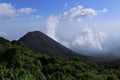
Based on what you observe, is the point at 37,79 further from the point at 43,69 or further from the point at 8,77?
the point at 43,69

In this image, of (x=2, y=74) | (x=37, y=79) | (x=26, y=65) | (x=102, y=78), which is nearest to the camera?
(x=2, y=74)

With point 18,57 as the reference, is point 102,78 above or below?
below

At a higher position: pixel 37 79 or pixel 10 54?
pixel 10 54

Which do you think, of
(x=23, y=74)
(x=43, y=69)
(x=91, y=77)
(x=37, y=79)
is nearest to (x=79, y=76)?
(x=91, y=77)

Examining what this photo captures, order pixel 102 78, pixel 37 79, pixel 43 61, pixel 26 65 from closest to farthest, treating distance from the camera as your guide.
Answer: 1. pixel 37 79
2. pixel 26 65
3. pixel 102 78
4. pixel 43 61

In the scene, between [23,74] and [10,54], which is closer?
[23,74]

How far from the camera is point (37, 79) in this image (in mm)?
54438

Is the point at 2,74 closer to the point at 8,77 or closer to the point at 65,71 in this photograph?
the point at 8,77

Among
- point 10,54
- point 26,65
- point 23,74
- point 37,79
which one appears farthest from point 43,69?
point 23,74

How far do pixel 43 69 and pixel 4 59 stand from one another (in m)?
10.0

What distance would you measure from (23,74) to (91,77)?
2115 cm

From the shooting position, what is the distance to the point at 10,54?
72312 mm

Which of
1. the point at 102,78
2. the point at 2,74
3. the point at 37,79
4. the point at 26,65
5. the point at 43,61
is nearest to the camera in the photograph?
the point at 2,74

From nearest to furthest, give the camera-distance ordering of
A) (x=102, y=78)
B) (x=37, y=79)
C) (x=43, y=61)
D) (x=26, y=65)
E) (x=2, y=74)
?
(x=2, y=74), (x=37, y=79), (x=26, y=65), (x=102, y=78), (x=43, y=61)
